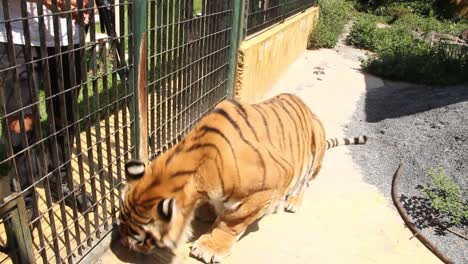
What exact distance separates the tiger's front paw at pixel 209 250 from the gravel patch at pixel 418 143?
185 cm

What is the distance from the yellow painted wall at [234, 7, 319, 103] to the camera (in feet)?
17.8


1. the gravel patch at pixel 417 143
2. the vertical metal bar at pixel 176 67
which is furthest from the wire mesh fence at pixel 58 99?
the gravel patch at pixel 417 143

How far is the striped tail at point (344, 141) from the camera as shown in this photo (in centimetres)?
540

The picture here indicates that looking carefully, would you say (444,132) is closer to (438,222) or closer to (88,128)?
(438,222)

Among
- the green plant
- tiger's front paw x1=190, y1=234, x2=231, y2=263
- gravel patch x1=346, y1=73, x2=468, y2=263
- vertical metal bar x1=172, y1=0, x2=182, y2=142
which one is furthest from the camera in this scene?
gravel patch x1=346, y1=73, x2=468, y2=263

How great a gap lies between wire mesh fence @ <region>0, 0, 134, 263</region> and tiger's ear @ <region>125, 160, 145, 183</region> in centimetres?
26

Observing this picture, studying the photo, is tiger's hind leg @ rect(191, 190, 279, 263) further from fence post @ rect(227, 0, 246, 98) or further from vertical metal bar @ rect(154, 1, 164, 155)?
fence post @ rect(227, 0, 246, 98)

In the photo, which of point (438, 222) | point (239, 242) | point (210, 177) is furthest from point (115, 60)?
point (438, 222)

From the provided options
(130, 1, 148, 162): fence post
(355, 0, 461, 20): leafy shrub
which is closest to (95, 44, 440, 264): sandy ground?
(130, 1, 148, 162): fence post

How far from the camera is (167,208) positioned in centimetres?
251

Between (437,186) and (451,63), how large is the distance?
19.4ft

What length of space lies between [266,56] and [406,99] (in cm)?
282

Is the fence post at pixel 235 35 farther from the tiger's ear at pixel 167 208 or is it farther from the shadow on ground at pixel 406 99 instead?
the tiger's ear at pixel 167 208

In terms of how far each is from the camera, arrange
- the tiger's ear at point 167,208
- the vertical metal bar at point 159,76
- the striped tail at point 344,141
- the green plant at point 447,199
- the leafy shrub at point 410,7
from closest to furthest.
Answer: the tiger's ear at point 167,208
the vertical metal bar at point 159,76
the green plant at point 447,199
the striped tail at point 344,141
the leafy shrub at point 410,7
